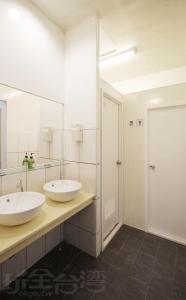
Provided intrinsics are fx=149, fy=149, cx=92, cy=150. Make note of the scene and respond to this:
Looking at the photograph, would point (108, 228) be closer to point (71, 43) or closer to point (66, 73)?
point (66, 73)

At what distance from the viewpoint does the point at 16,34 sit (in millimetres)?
1467

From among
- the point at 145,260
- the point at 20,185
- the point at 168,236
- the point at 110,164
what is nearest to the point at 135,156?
the point at 110,164

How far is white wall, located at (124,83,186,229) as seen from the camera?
7.57 ft

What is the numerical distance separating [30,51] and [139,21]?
1323mm

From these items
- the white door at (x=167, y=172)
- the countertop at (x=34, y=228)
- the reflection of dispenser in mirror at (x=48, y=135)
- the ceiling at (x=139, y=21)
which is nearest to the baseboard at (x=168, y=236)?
the white door at (x=167, y=172)

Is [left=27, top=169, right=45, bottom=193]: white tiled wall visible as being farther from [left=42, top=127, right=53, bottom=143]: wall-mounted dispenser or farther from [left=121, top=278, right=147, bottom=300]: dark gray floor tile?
[left=121, top=278, right=147, bottom=300]: dark gray floor tile

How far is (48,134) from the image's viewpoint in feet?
6.22

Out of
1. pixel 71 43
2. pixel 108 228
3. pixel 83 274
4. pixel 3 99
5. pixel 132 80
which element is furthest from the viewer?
pixel 132 80

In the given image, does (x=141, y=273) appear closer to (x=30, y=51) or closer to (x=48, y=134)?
(x=48, y=134)

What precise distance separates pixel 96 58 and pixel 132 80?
161 centimetres

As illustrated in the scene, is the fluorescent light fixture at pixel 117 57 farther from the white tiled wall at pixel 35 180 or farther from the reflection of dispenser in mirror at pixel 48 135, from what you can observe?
the white tiled wall at pixel 35 180

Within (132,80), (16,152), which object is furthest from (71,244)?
(132,80)

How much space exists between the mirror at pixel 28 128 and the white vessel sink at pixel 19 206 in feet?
1.10

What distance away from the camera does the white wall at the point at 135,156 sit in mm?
2309
